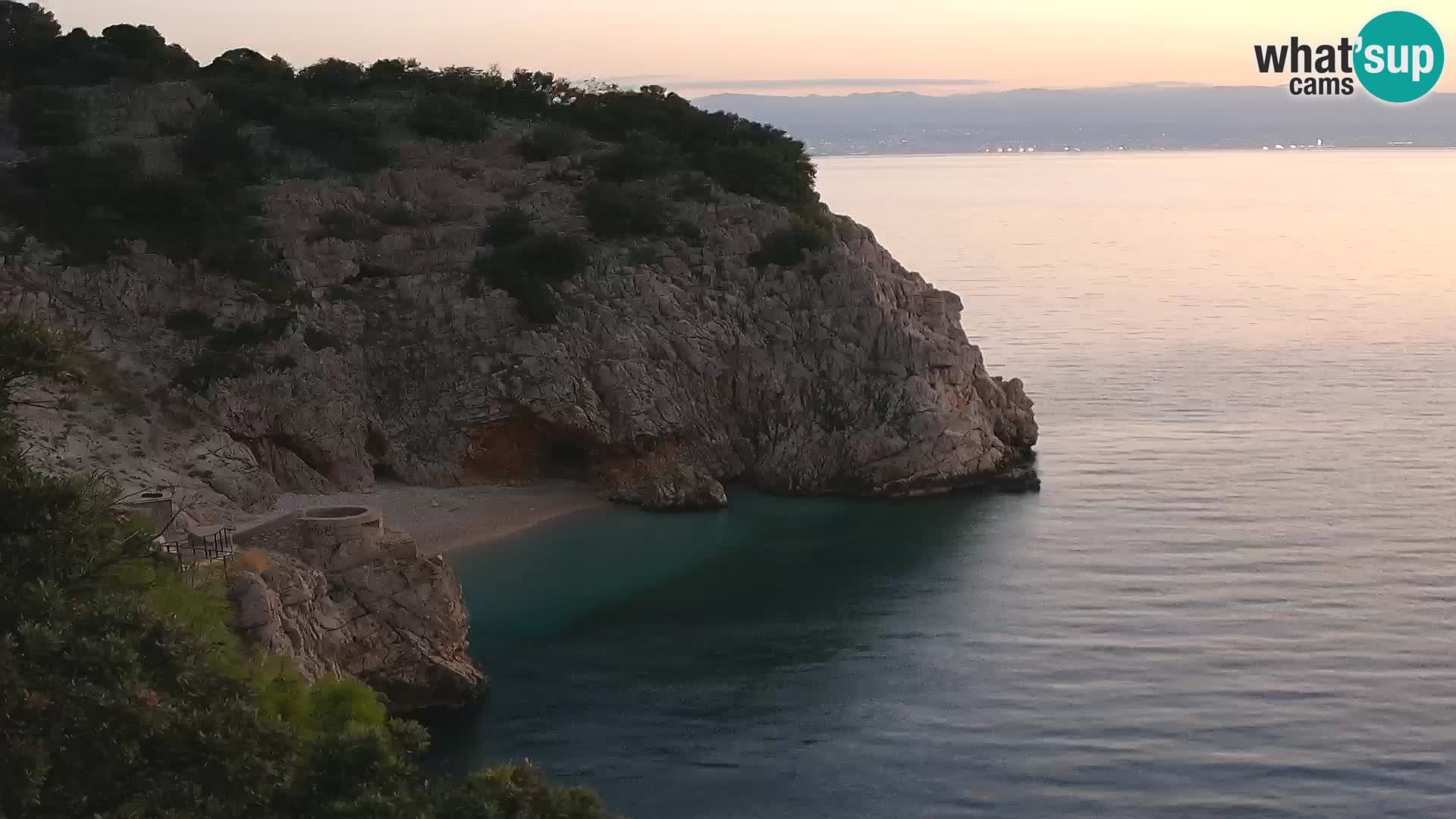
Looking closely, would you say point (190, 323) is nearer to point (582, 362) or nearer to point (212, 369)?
point (212, 369)

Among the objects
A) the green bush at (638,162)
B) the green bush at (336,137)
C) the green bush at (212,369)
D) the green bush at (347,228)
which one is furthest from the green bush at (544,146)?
the green bush at (212,369)

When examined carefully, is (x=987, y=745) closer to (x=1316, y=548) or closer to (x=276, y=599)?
(x=276, y=599)

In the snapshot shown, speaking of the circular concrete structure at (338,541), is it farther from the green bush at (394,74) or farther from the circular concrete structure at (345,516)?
the green bush at (394,74)

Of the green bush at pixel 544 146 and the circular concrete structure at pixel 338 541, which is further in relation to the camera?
the green bush at pixel 544 146

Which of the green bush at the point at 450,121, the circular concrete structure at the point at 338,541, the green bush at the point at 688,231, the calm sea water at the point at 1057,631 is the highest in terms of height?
the green bush at the point at 450,121

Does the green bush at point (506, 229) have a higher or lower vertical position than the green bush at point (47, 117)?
lower

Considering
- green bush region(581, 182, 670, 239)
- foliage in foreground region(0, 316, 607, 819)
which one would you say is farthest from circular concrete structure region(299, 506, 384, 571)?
green bush region(581, 182, 670, 239)

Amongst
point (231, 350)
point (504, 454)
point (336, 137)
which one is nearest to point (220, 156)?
point (336, 137)

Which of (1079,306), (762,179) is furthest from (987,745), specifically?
(1079,306)
